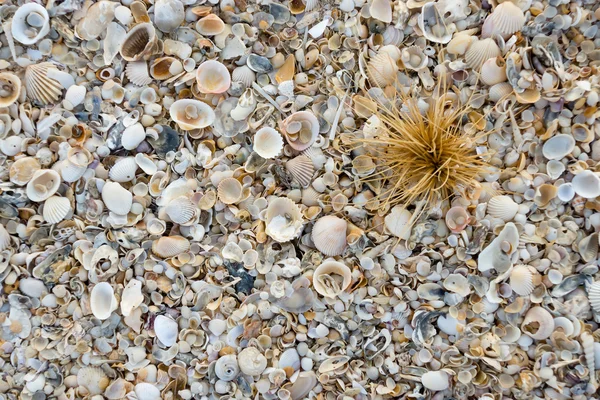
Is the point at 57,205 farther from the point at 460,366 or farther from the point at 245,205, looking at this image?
the point at 460,366

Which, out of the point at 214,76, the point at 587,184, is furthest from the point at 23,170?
the point at 587,184

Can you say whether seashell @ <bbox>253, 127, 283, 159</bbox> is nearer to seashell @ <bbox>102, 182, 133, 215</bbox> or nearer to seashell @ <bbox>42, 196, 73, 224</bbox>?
seashell @ <bbox>102, 182, 133, 215</bbox>

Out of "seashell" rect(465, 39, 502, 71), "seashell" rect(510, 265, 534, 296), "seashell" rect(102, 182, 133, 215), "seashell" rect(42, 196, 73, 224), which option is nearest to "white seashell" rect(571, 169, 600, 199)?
"seashell" rect(510, 265, 534, 296)

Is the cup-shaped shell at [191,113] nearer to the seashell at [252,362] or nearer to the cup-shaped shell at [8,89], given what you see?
the cup-shaped shell at [8,89]

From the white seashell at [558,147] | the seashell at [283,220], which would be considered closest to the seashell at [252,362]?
the seashell at [283,220]

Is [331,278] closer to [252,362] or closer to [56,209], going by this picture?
[252,362]
